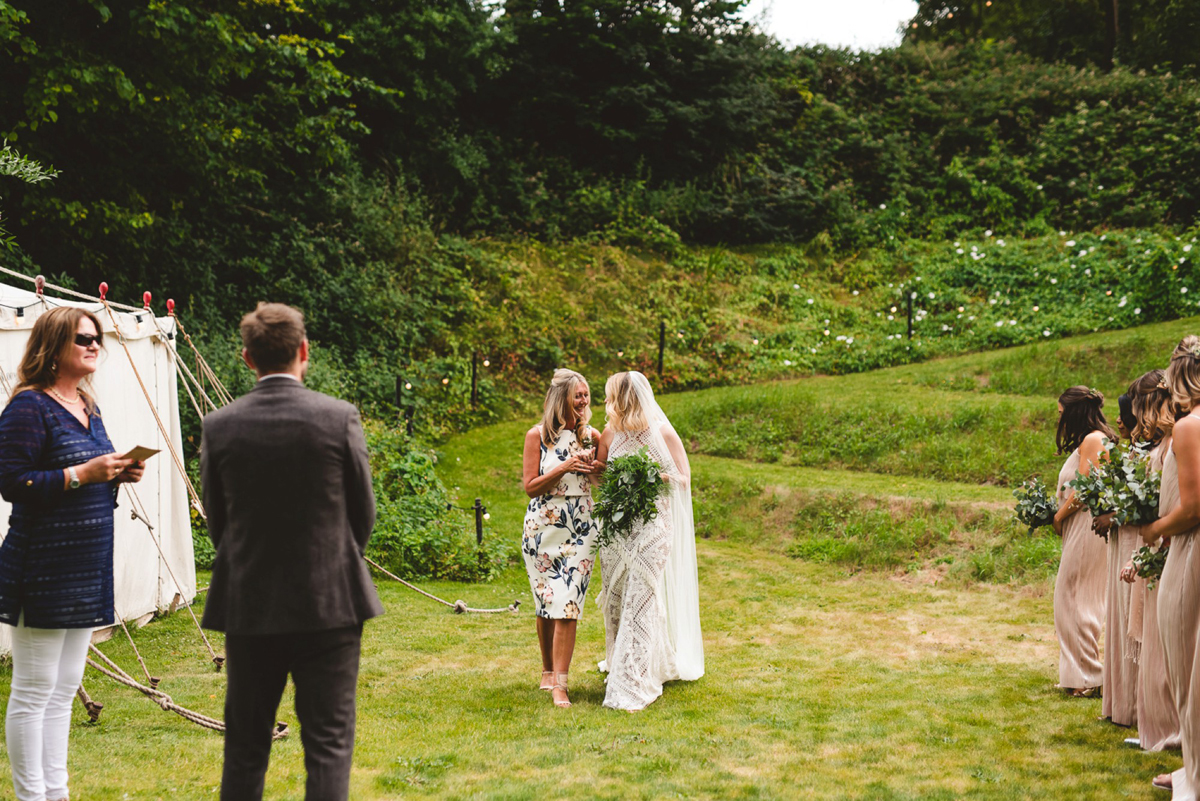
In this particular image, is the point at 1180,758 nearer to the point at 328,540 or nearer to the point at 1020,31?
the point at 328,540

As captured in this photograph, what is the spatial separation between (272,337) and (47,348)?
4.11ft

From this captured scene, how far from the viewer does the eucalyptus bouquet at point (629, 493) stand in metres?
5.62

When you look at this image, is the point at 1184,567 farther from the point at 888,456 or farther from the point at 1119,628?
the point at 888,456

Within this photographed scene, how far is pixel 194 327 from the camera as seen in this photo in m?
14.4

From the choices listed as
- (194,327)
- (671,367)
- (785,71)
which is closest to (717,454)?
(671,367)

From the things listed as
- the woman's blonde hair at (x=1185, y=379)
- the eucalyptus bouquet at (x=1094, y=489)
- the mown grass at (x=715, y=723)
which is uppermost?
the woman's blonde hair at (x=1185, y=379)

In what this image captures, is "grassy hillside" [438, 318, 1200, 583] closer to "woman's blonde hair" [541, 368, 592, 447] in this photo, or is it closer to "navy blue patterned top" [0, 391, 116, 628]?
"woman's blonde hair" [541, 368, 592, 447]

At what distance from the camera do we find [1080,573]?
5.81 metres

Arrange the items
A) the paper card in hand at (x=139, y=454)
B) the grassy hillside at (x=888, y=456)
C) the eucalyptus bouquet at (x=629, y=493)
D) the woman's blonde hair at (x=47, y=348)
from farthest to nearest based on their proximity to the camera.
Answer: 1. the grassy hillside at (x=888, y=456)
2. the eucalyptus bouquet at (x=629, y=493)
3. the woman's blonde hair at (x=47, y=348)
4. the paper card in hand at (x=139, y=454)

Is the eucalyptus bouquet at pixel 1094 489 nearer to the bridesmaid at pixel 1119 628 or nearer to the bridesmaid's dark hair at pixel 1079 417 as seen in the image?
the bridesmaid at pixel 1119 628

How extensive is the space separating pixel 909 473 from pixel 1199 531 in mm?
8553

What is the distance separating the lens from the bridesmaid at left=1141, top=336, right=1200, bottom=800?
12.6 feet

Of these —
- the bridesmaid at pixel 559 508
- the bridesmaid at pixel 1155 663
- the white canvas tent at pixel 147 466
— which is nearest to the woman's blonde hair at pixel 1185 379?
the bridesmaid at pixel 1155 663

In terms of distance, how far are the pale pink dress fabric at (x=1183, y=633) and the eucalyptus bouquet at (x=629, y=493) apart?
8.70ft
